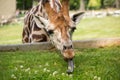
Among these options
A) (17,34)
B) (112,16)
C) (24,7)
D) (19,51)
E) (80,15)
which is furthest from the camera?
(24,7)

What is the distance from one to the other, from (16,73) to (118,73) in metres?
1.75

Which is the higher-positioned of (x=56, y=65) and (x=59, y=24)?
(x=59, y=24)

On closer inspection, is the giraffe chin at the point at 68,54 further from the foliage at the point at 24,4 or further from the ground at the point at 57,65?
the foliage at the point at 24,4

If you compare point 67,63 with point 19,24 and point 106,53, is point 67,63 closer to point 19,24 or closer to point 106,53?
point 106,53

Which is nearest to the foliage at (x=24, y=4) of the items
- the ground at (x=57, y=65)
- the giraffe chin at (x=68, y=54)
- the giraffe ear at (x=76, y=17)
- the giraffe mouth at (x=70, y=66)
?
the ground at (x=57, y=65)

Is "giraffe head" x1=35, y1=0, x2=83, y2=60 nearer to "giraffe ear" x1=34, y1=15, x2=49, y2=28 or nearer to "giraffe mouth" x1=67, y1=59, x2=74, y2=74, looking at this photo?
"giraffe ear" x1=34, y1=15, x2=49, y2=28

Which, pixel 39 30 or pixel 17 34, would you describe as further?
pixel 17 34

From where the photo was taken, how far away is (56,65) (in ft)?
24.2

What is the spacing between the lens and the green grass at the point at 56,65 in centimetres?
674

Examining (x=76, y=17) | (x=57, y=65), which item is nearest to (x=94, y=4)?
A: (x=76, y=17)

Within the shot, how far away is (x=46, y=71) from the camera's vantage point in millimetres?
6938

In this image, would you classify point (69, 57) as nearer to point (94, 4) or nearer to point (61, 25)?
point (61, 25)

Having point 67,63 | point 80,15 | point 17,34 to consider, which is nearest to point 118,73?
point 67,63

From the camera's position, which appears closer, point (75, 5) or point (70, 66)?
point (70, 66)
